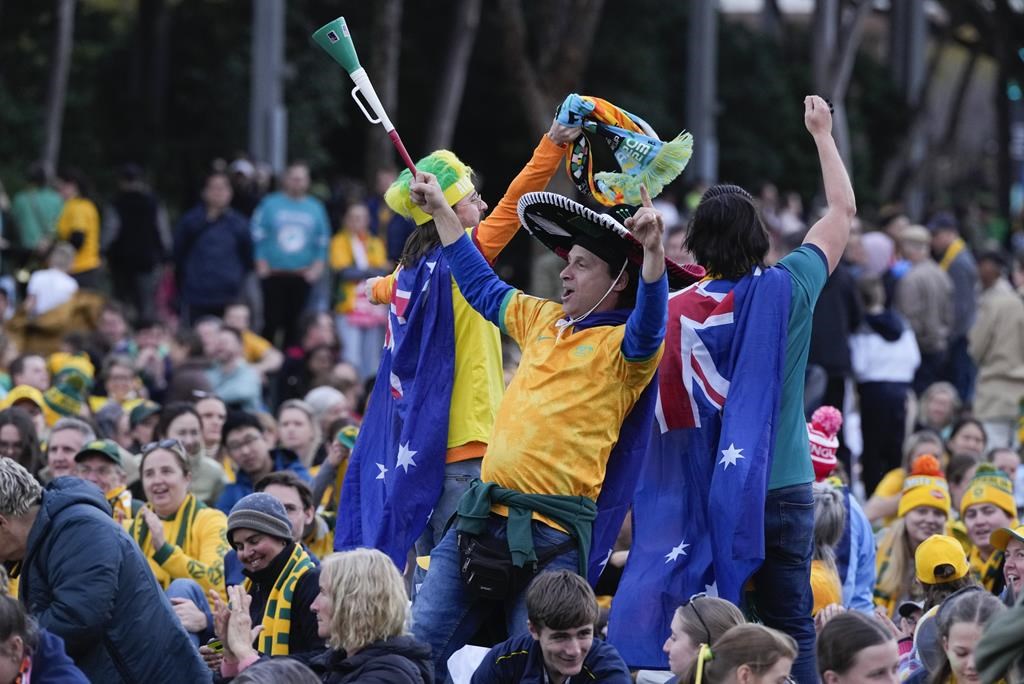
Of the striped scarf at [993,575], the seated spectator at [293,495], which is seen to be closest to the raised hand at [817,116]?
the striped scarf at [993,575]

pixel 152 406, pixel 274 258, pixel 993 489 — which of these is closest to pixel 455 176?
pixel 993 489

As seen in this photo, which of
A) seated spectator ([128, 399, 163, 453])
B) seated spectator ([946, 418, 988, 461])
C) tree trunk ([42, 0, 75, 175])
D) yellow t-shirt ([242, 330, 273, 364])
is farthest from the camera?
tree trunk ([42, 0, 75, 175])

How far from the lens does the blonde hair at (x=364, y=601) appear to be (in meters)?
6.09

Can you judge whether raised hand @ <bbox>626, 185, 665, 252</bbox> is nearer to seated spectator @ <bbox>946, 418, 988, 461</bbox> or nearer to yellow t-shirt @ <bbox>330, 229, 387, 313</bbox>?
seated spectator @ <bbox>946, 418, 988, 461</bbox>

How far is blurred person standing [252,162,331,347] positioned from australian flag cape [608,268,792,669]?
1052cm

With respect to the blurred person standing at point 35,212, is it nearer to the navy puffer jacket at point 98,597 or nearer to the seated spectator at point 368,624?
the navy puffer jacket at point 98,597

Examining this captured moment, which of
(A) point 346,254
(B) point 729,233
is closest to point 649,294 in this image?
(B) point 729,233

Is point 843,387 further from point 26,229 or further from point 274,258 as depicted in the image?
point 26,229

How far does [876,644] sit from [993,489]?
12.8 ft

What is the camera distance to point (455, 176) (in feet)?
24.4

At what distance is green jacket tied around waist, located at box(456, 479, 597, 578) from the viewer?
635 cm

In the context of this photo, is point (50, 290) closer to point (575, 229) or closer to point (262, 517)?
point (262, 517)

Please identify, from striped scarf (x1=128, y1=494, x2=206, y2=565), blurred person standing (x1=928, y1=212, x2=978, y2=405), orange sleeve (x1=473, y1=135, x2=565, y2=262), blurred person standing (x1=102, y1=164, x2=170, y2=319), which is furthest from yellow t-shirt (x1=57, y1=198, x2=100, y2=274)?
orange sleeve (x1=473, y1=135, x2=565, y2=262)

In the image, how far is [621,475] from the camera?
6.57m
